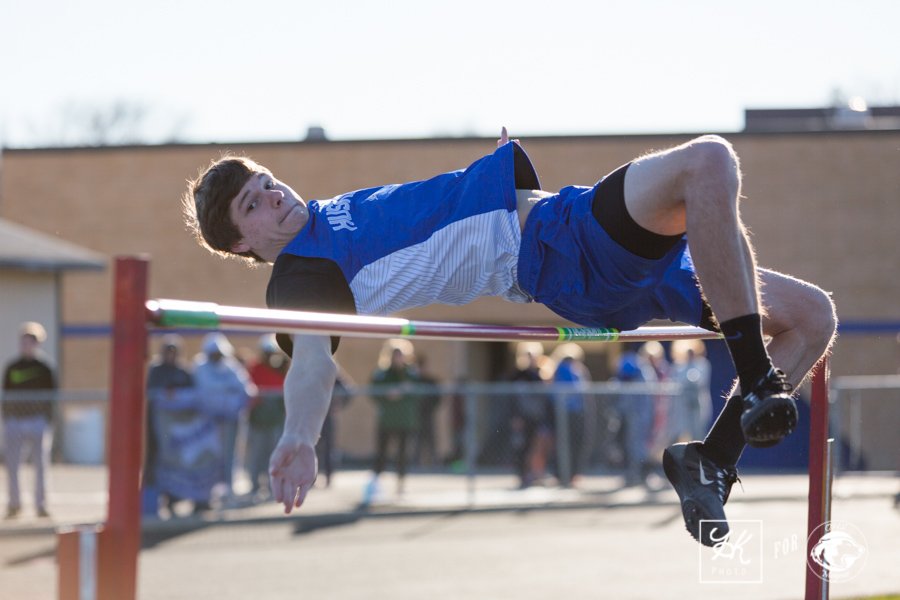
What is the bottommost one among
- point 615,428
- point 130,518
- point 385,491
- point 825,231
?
point 385,491

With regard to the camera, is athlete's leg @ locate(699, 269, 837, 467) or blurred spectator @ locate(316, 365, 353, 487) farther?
blurred spectator @ locate(316, 365, 353, 487)

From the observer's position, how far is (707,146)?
254 cm

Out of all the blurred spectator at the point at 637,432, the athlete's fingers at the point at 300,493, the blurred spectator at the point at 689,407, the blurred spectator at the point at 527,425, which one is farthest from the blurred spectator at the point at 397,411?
the athlete's fingers at the point at 300,493

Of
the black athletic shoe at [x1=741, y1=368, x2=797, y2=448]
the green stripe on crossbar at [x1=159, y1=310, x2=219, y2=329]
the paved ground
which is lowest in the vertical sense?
the paved ground

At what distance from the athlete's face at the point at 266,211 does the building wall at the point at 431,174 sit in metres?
16.3

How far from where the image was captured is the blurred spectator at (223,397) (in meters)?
9.78

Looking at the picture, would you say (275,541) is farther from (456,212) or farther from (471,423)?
(456,212)

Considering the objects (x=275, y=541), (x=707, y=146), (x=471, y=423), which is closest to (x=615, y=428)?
(x=471, y=423)

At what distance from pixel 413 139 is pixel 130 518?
1902cm

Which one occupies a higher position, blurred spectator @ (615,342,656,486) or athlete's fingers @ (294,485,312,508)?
athlete's fingers @ (294,485,312,508)

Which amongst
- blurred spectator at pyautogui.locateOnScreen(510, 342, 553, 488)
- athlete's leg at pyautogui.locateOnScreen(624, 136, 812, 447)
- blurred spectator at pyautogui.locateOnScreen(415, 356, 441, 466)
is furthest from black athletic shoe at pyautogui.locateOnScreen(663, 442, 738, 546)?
blurred spectator at pyautogui.locateOnScreen(510, 342, 553, 488)

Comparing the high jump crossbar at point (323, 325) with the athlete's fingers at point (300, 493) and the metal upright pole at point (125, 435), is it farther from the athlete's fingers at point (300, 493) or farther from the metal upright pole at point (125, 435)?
the athlete's fingers at point (300, 493)

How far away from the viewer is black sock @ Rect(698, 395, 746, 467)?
2.90 meters

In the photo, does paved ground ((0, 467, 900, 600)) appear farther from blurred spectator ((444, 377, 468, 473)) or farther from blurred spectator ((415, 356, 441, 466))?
blurred spectator ((444, 377, 468, 473))
